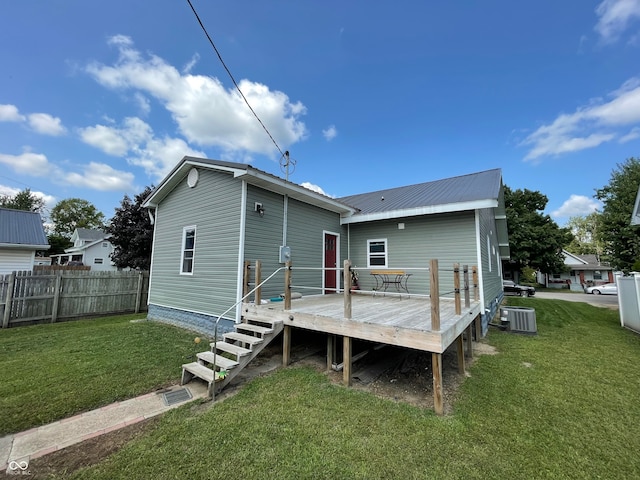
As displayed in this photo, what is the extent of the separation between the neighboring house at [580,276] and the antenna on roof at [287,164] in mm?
35687

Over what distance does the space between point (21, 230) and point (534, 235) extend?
3905 centimetres

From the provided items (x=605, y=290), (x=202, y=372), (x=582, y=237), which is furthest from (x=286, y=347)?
(x=582, y=237)

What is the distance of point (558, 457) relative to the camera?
2539 millimetres

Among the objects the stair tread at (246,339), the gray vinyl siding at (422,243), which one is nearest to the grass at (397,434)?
the stair tread at (246,339)

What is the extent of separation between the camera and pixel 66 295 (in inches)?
342

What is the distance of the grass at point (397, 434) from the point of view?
2.34 m

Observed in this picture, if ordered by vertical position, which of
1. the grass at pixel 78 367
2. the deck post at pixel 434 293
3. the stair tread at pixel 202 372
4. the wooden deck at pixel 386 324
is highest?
the deck post at pixel 434 293

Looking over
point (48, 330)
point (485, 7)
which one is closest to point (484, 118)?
point (485, 7)

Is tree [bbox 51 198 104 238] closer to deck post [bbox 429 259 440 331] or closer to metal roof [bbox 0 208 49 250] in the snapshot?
metal roof [bbox 0 208 49 250]

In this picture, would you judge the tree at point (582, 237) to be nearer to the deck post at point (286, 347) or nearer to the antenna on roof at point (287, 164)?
the antenna on roof at point (287, 164)

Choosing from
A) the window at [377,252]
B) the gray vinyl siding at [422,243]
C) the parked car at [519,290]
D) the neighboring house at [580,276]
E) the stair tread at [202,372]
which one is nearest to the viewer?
the stair tread at [202,372]

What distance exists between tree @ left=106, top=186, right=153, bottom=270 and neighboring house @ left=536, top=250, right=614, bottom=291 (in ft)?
131

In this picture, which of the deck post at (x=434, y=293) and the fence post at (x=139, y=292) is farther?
the fence post at (x=139, y=292)

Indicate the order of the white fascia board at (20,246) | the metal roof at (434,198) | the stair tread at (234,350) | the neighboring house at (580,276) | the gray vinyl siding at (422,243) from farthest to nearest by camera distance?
the neighboring house at (580,276) → the white fascia board at (20,246) → the gray vinyl siding at (422,243) → the metal roof at (434,198) → the stair tread at (234,350)
